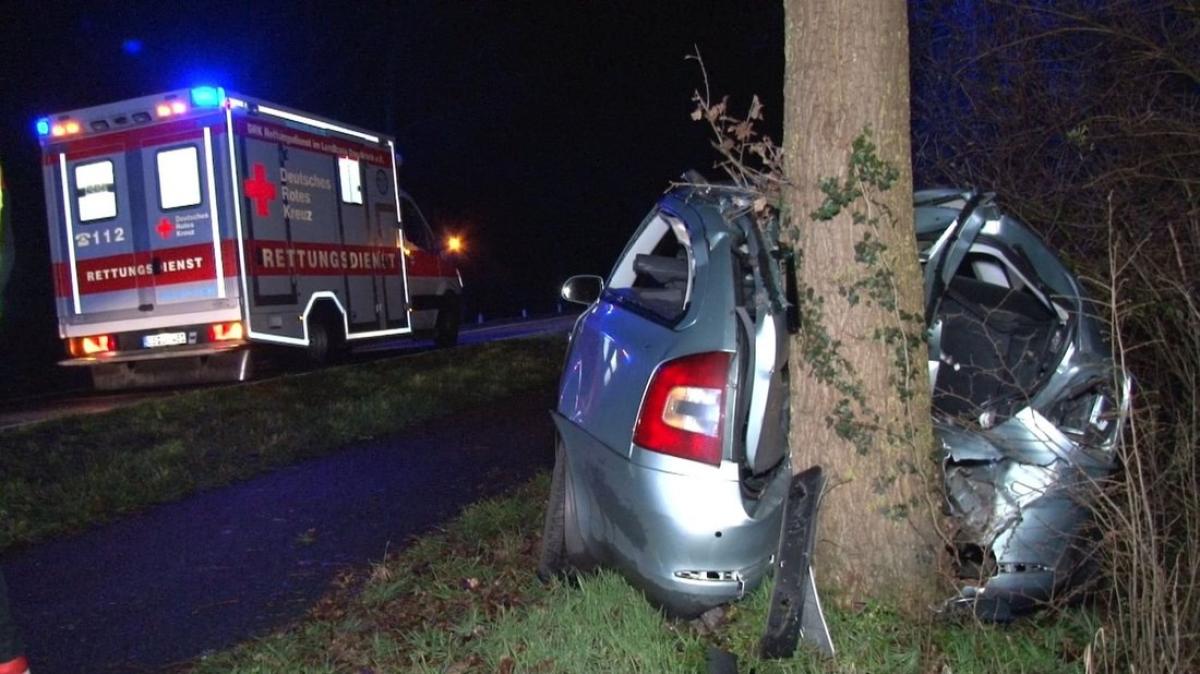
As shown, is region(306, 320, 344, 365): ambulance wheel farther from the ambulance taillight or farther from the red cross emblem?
the ambulance taillight

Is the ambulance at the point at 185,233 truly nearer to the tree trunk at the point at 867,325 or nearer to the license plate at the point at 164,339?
the license plate at the point at 164,339

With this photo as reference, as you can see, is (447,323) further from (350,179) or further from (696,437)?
(696,437)

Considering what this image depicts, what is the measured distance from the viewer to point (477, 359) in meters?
14.3

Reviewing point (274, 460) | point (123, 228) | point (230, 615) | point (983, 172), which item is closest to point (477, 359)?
point (123, 228)

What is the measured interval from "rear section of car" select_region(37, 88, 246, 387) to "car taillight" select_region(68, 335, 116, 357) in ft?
0.04

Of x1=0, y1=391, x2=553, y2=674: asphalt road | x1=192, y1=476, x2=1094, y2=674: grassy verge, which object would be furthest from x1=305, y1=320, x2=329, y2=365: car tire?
x1=192, y1=476, x2=1094, y2=674: grassy verge

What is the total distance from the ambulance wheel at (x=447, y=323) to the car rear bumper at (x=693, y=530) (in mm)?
13875

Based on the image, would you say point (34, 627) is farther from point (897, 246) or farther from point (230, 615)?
point (897, 246)

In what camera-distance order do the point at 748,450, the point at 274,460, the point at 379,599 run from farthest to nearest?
the point at 274,460 < the point at 379,599 < the point at 748,450

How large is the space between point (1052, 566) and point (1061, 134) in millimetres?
4188

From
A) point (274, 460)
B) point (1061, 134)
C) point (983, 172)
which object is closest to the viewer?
point (1061, 134)

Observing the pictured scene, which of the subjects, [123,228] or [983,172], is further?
[123,228]

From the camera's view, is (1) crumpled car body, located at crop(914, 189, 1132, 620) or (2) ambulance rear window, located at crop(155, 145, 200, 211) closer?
(1) crumpled car body, located at crop(914, 189, 1132, 620)

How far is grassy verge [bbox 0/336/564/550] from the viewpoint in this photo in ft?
23.6
